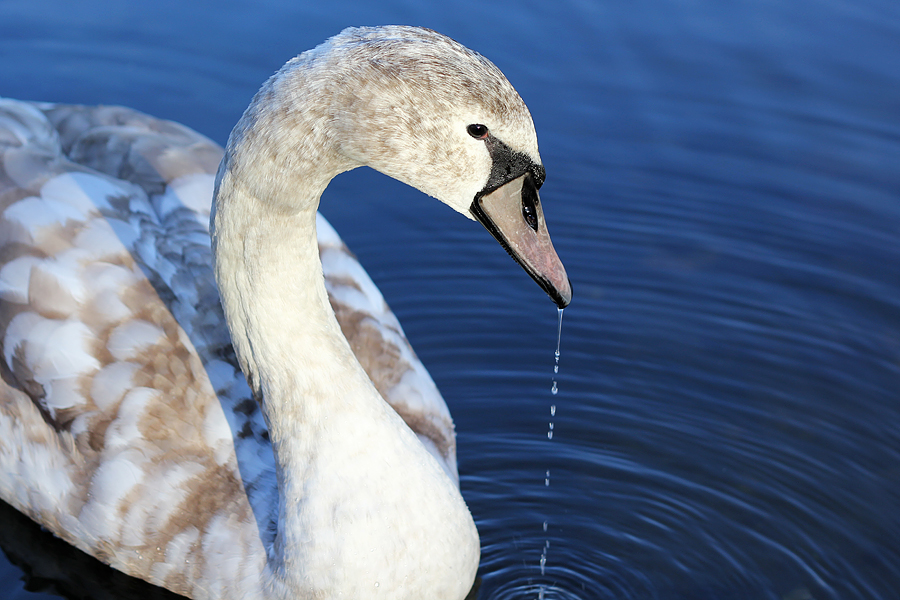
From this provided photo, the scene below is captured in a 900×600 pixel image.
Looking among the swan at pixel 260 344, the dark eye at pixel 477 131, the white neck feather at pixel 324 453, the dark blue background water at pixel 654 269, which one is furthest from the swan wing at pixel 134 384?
the dark eye at pixel 477 131

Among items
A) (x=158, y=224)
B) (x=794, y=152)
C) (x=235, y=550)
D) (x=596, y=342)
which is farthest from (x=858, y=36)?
(x=235, y=550)

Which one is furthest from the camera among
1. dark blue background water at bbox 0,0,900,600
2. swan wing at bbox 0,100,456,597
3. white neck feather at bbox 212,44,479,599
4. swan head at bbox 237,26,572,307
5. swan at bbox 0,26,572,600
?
dark blue background water at bbox 0,0,900,600

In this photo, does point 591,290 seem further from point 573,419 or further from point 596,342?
point 573,419

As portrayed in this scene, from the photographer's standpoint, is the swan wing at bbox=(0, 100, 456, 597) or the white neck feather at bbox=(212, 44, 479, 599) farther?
the swan wing at bbox=(0, 100, 456, 597)

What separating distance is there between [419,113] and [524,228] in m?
0.58

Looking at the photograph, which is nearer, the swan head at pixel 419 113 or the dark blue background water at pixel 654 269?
the swan head at pixel 419 113

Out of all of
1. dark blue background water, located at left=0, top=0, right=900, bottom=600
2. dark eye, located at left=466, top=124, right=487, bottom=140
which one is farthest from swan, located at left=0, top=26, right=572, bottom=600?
dark blue background water, located at left=0, top=0, right=900, bottom=600

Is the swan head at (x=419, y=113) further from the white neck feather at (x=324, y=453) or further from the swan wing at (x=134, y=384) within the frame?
the swan wing at (x=134, y=384)

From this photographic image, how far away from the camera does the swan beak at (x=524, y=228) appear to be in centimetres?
347

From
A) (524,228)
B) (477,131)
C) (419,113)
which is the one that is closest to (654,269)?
(524,228)

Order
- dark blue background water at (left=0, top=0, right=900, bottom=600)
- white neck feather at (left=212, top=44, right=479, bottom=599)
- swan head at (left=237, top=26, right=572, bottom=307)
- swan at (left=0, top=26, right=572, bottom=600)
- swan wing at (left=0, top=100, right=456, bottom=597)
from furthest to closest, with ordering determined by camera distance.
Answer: dark blue background water at (left=0, top=0, right=900, bottom=600) → swan wing at (left=0, top=100, right=456, bottom=597) → white neck feather at (left=212, top=44, right=479, bottom=599) → swan at (left=0, top=26, right=572, bottom=600) → swan head at (left=237, top=26, right=572, bottom=307)

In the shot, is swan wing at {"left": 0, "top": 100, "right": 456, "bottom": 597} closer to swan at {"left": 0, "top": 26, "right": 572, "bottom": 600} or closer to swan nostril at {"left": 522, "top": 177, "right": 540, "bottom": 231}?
swan at {"left": 0, "top": 26, "right": 572, "bottom": 600}

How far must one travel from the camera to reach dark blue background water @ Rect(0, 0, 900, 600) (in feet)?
16.4

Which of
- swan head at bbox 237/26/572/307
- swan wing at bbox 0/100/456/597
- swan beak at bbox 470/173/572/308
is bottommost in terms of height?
swan wing at bbox 0/100/456/597
